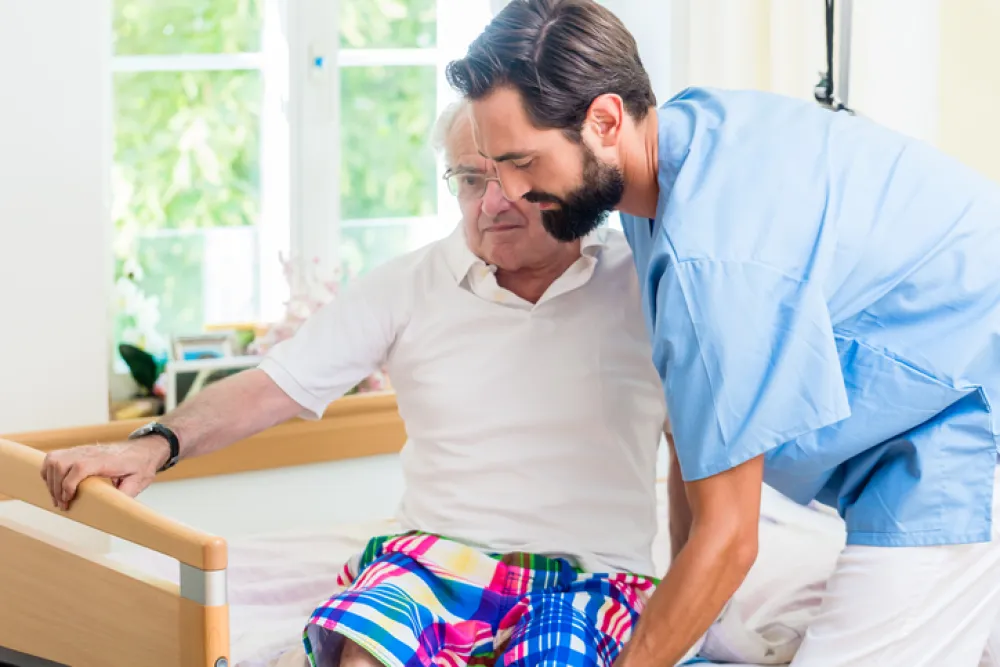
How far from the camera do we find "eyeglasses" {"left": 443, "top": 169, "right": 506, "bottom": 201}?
5.32ft

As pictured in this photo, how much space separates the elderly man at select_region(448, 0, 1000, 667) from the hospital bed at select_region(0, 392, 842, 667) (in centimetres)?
33

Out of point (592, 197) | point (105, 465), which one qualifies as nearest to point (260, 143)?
point (105, 465)

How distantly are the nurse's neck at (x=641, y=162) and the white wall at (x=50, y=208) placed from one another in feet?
4.57

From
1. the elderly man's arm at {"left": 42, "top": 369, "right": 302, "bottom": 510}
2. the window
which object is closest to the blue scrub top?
the elderly man's arm at {"left": 42, "top": 369, "right": 302, "bottom": 510}

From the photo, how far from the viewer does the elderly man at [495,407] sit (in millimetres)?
1535

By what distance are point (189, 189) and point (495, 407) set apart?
138 centimetres

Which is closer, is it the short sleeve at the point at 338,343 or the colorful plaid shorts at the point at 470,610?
the colorful plaid shorts at the point at 470,610

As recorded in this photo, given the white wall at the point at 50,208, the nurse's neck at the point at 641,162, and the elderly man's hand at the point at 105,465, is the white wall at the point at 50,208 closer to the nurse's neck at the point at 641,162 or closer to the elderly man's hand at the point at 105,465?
the elderly man's hand at the point at 105,465

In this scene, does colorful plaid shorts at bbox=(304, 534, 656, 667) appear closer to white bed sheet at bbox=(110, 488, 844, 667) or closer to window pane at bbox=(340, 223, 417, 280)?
white bed sheet at bbox=(110, 488, 844, 667)

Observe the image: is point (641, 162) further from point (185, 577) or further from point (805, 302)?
point (185, 577)

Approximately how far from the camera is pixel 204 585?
114 centimetres

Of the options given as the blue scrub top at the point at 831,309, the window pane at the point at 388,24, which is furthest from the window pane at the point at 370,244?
the blue scrub top at the point at 831,309

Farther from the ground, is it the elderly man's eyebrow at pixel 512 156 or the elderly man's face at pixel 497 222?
the elderly man's eyebrow at pixel 512 156

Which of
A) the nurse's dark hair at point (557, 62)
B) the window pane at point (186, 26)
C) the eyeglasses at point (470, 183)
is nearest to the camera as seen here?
the nurse's dark hair at point (557, 62)
